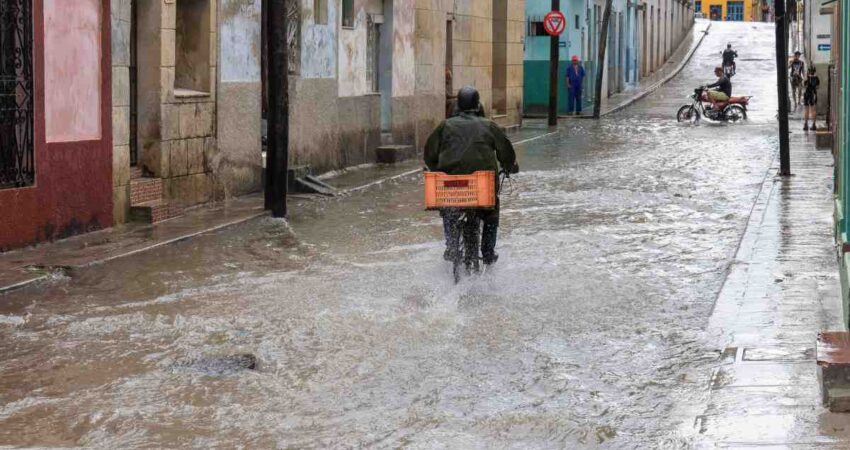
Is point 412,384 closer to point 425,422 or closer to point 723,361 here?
point 425,422

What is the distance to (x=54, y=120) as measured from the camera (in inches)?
588

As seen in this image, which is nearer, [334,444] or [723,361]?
[334,444]

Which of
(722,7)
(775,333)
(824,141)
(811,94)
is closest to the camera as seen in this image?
(775,333)

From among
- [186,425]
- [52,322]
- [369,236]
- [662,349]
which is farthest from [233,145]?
[186,425]

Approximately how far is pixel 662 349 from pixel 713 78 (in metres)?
55.2

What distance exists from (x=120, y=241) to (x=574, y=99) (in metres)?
31.0

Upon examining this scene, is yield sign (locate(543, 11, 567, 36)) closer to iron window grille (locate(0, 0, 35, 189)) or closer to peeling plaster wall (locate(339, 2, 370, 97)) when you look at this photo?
peeling plaster wall (locate(339, 2, 370, 97))

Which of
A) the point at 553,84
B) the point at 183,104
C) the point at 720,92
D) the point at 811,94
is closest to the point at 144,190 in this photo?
the point at 183,104

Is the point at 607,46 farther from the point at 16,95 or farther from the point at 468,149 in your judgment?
the point at 468,149

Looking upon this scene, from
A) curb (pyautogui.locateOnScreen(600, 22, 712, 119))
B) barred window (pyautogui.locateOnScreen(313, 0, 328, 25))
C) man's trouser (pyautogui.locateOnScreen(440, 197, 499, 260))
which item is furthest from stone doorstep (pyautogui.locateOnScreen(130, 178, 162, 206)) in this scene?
curb (pyautogui.locateOnScreen(600, 22, 712, 119))

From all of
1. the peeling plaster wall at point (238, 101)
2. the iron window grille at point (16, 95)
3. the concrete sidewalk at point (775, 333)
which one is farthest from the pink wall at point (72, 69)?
the concrete sidewalk at point (775, 333)

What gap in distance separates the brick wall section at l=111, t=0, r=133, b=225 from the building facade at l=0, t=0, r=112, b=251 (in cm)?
17

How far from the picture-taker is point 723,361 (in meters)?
9.10

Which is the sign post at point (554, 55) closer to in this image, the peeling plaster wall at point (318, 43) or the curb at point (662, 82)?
the curb at point (662, 82)
